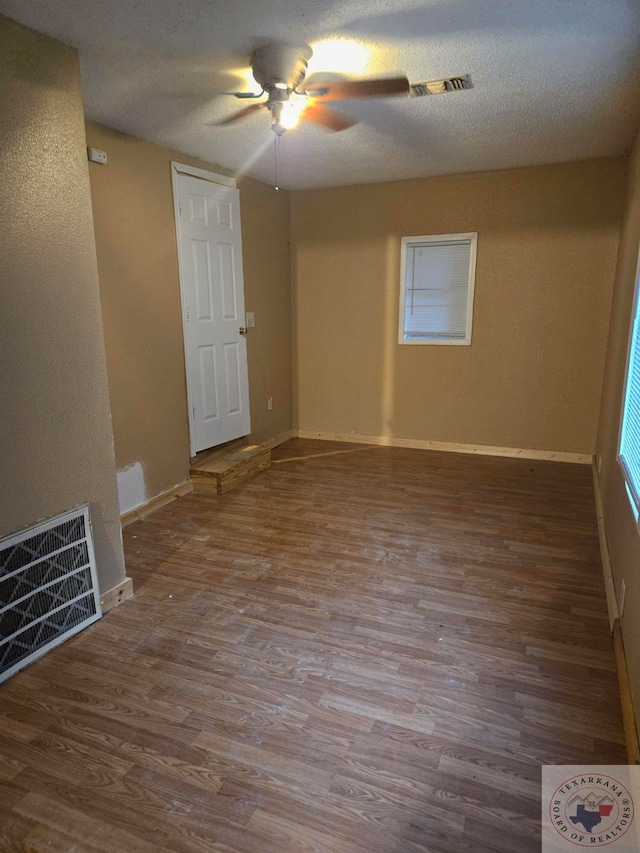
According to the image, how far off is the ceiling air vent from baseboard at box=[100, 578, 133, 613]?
→ 9.43 feet

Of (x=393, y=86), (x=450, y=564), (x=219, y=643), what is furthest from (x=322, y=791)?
(x=393, y=86)

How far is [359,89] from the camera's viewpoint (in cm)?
228

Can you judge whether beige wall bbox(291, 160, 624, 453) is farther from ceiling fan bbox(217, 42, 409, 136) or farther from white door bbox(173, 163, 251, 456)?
ceiling fan bbox(217, 42, 409, 136)

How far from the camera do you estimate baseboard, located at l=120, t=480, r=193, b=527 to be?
11.5 ft

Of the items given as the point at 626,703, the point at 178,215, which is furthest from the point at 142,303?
the point at 626,703

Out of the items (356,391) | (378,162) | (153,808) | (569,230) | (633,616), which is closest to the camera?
(153,808)

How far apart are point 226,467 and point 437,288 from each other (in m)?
2.59

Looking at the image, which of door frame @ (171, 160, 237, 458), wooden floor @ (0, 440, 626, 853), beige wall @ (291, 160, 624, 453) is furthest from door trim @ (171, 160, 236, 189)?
wooden floor @ (0, 440, 626, 853)

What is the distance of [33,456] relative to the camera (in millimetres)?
2125

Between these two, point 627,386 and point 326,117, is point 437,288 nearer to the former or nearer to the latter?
point 326,117

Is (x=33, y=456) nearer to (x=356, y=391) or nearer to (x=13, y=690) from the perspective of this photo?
(x=13, y=690)

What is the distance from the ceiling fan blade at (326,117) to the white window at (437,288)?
189 centimetres

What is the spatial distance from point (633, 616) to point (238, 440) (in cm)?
351

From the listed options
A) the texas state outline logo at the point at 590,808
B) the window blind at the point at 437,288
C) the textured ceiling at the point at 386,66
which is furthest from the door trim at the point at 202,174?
the texas state outline logo at the point at 590,808
